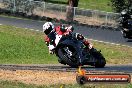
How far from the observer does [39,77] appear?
618 inches

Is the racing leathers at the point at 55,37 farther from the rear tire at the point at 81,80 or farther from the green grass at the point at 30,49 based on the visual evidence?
the green grass at the point at 30,49

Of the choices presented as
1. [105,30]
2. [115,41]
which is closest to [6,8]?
[105,30]

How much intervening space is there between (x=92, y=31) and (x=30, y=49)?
899 cm

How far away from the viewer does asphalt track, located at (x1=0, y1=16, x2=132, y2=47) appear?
113 feet

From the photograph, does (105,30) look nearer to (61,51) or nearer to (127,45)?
(127,45)

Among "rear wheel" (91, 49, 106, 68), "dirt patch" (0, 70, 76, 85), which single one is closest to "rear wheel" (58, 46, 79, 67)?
"rear wheel" (91, 49, 106, 68)

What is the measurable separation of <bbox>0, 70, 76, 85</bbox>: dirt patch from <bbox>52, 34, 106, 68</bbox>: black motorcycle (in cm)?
166

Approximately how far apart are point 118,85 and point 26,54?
1574cm

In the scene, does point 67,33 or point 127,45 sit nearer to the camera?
point 67,33

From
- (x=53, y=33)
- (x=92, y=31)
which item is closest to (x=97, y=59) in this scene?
(x=53, y=33)

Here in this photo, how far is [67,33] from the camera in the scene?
18.3 meters

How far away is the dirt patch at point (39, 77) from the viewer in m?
14.8

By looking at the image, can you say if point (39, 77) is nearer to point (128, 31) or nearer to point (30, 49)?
point (30, 49)

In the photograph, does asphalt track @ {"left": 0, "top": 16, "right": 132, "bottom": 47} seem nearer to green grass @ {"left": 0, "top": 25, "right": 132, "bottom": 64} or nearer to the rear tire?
green grass @ {"left": 0, "top": 25, "right": 132, "bottom": 64}
